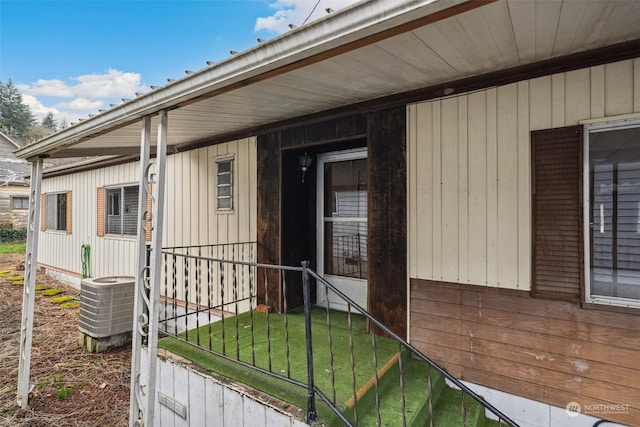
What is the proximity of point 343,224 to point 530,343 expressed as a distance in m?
2.09

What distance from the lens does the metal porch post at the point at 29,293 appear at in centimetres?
317

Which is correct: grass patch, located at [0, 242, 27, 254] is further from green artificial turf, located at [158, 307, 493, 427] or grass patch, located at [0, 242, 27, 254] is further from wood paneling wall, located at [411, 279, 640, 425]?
wood paneling wall, located at [411, 279, 640, 425]

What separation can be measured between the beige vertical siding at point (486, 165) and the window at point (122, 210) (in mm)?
5381

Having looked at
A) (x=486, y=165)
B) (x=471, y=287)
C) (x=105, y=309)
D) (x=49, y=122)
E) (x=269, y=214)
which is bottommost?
(x=105, y=309)

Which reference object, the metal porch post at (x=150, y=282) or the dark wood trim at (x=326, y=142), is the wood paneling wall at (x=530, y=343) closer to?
the dark wood trim at (x=326, y=142)

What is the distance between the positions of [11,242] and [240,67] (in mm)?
19125

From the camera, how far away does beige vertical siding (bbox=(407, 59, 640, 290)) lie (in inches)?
88.4

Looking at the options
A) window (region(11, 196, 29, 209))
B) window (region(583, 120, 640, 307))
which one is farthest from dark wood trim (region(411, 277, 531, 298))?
window (region(11, 196, 29, 209))

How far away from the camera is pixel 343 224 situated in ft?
12.7

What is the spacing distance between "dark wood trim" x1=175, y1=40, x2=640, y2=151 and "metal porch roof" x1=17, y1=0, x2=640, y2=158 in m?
0.05

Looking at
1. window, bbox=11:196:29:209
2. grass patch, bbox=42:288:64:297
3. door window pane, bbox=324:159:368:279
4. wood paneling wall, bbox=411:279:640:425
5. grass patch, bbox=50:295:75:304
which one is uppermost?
window, bbox=11:196:29:209

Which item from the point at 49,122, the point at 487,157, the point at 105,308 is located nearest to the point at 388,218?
the point at 487,157

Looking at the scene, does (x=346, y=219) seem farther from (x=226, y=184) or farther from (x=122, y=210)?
(x=122, y=210)

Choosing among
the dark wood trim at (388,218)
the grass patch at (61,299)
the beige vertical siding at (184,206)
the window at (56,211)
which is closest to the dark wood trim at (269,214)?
the beige vertical siding at (184,206)
